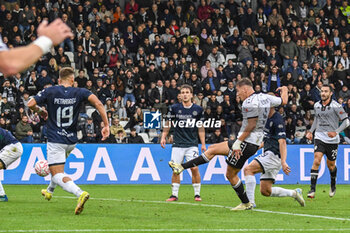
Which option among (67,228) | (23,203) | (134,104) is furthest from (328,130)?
(134,104)

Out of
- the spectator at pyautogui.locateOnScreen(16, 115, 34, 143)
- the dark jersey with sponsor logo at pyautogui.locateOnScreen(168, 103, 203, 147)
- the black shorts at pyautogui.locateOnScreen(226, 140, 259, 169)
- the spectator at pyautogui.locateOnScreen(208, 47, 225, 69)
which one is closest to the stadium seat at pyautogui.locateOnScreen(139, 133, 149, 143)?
the spectator at pyautogui.locateOnScreen(16, 115, 34, 143)

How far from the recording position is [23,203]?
43.4ft

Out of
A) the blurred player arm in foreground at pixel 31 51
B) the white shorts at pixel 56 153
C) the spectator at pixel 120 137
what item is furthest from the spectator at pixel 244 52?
the blurred player arm in foreground at pixel 31 51

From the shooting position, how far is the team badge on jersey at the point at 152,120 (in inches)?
983

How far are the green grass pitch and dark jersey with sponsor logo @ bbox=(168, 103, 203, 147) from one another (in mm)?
1308

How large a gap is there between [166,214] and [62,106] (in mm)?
2551

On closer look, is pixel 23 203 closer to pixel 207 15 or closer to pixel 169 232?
pixel 169 232

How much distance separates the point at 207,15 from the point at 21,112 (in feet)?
37.2

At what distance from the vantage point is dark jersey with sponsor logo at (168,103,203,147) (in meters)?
14.5

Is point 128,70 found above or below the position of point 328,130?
above

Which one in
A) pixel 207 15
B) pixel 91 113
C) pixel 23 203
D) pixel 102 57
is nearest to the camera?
pixel 23 203

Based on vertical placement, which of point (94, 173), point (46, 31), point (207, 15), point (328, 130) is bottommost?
point (94, 173)

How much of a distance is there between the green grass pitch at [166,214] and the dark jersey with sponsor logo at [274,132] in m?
1.14

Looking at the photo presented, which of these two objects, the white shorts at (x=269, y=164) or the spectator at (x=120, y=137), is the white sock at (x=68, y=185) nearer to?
the white shorts at (x=269, y=164)
